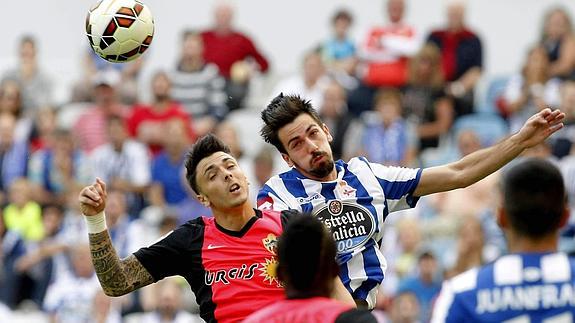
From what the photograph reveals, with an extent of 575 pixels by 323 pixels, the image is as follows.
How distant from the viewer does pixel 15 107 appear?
19094mm

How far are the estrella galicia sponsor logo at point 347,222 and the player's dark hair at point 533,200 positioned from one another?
2.63m

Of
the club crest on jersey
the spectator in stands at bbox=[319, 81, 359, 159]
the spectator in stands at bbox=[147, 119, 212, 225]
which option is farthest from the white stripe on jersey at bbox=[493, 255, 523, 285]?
the spectator in stands at bbox=[147, 119, 212, 225]

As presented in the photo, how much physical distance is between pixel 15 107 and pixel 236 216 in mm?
11264

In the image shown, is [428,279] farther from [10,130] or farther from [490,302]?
[490,302]

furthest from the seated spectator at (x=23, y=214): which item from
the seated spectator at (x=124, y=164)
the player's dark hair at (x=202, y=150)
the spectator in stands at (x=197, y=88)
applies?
the player's dark hair at (x=202, y=150)

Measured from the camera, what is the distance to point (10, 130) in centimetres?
1856

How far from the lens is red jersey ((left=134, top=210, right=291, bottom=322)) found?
26.8ft

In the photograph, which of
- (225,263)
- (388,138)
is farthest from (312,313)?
(388,138)

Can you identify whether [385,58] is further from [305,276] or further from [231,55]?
[305,276]

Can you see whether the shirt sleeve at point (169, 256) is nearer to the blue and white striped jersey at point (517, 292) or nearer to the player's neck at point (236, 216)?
the player's neck at point (236, 216)

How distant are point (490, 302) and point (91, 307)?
1053 centimetres

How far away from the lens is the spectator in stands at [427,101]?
18.0 meters

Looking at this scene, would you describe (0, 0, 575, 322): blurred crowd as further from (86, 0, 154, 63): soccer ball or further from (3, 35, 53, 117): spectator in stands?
(86, 0, 154, 63): soccer ball

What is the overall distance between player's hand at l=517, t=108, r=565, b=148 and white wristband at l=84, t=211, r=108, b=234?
2495mm
